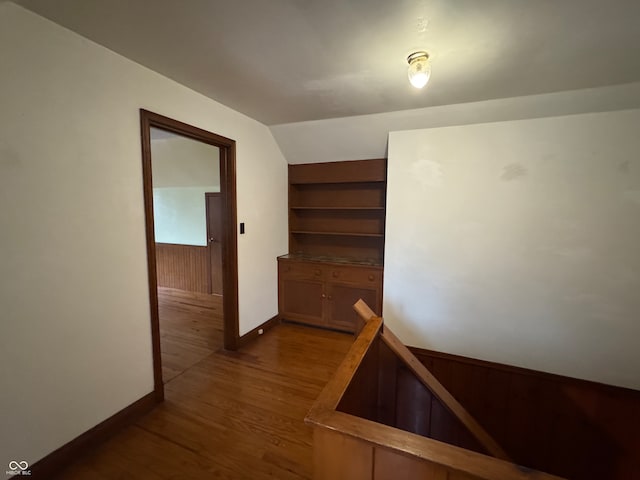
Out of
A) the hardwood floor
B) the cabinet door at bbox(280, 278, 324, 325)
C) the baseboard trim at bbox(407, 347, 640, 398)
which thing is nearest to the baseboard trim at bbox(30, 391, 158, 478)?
the hardwood floor

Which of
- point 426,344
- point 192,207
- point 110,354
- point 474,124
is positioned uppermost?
point 474,124

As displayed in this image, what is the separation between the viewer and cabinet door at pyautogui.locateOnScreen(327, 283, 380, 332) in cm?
315

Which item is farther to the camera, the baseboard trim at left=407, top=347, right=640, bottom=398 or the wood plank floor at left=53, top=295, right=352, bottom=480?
the baseboard trim at left=407, top=347, right=640, bottom=398

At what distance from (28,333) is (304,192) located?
9.78ft

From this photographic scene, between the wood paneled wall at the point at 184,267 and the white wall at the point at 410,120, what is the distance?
2368 millimetres

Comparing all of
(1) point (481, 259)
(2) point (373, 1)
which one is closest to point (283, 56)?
(2) point (373, 1)

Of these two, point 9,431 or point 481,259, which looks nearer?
point 9,431

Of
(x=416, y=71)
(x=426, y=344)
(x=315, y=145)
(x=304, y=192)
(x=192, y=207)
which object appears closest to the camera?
(x=416, y=71)

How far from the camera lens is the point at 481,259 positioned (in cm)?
254

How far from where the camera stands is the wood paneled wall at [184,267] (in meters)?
4.64

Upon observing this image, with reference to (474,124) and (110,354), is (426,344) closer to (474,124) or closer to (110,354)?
(474,124)

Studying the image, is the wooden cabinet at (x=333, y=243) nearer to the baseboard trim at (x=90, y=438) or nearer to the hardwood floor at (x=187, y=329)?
the hardwood floor at (x=187, y=329)

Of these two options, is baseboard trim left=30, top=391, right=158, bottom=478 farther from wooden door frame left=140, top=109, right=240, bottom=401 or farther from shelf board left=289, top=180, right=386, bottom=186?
shelf board left=289, top=180, right=386, bottom=186

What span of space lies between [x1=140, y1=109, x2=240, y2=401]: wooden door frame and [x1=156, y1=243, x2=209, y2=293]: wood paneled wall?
203cm
